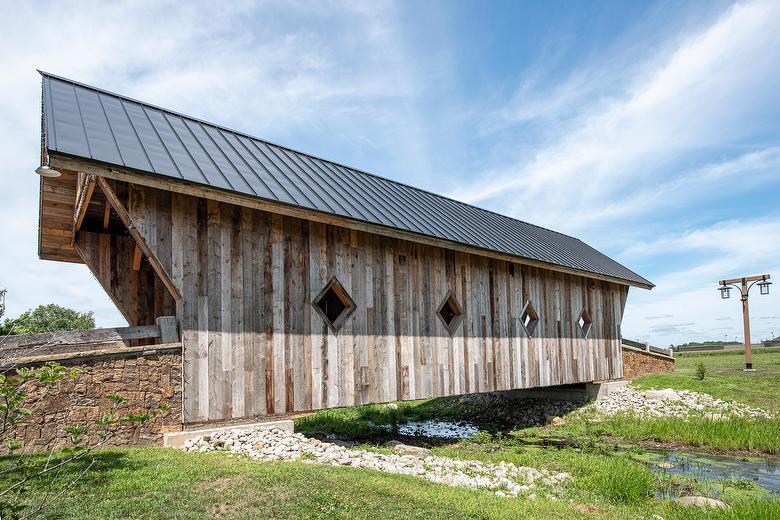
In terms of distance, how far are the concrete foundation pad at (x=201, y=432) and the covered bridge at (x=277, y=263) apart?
162 mm

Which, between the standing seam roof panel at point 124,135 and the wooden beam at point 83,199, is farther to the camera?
the wooden beam at point 83,199

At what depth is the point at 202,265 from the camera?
7.76 m

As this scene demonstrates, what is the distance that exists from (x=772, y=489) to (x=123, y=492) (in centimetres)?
851

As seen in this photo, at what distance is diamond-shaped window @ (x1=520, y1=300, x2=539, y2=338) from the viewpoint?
13.4 metres

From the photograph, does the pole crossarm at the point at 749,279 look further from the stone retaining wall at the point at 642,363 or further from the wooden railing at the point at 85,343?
the wooden railing at the point at 85,343

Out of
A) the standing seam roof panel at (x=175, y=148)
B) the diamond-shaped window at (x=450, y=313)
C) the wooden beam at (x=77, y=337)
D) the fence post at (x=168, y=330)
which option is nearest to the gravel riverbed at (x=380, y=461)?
the fence post at (x=168, y=330)

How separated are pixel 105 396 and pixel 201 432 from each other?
56.3 inches

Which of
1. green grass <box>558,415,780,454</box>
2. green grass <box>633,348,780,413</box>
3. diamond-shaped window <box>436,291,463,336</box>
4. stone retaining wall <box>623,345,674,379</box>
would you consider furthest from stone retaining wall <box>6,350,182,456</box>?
stone retaining wall <box>623,345,674,379</box>

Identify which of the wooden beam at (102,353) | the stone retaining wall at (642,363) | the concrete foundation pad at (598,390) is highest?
the wooden beam at (102,353)

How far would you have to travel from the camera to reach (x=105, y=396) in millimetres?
6258

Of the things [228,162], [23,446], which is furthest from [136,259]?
[23,446]

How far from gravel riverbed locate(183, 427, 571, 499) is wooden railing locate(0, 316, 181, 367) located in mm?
1379

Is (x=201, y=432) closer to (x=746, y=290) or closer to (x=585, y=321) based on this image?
(x=585, y=321)

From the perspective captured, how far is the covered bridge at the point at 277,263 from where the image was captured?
24.4ft
